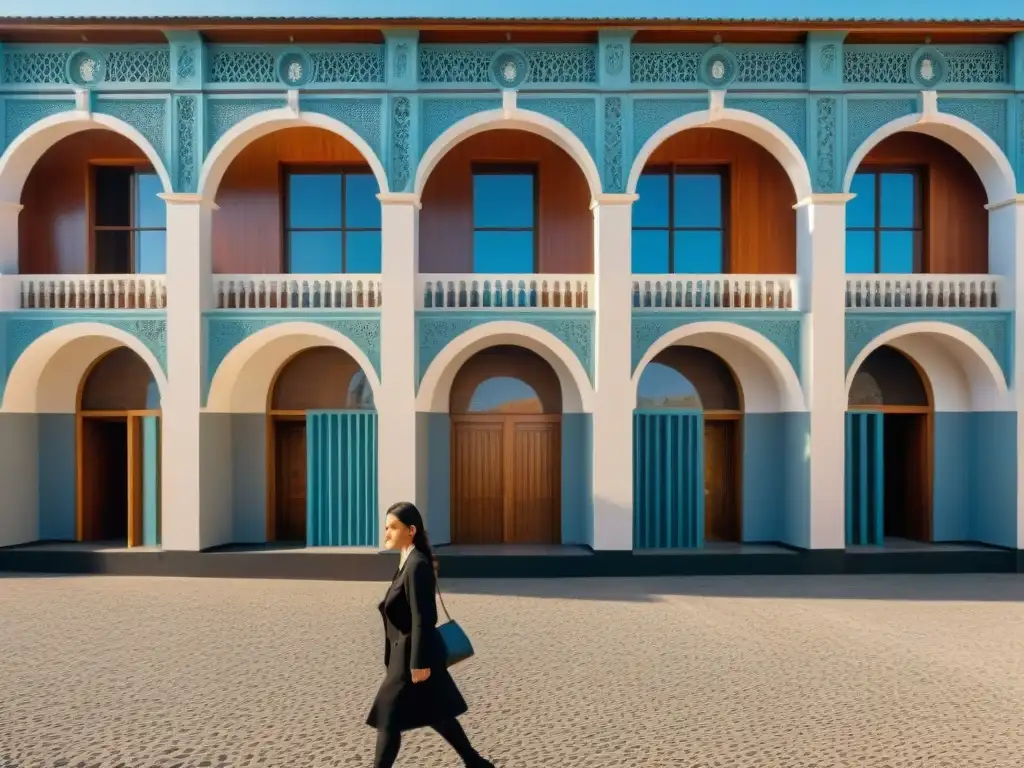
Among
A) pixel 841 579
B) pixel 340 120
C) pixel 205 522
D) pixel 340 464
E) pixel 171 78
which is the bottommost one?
pixel 841 579

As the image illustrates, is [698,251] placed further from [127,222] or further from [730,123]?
[127,222]

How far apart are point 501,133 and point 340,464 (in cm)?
591

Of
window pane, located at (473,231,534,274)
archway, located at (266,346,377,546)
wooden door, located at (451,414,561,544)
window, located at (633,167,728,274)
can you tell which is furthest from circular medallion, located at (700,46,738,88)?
archway, located at (266,346,377,546)

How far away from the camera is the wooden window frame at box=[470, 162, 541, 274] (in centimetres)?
1154

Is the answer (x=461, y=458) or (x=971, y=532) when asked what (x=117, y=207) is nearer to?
(x=461, y=458)

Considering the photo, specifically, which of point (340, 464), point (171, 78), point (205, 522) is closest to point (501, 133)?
point (171, 78)

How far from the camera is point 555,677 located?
5.95m

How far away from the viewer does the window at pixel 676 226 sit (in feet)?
38.2

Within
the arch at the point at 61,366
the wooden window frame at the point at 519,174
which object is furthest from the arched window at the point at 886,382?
the arch at the point at 61,366

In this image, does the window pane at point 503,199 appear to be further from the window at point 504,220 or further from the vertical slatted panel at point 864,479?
the vertical slatted panel at point 864,479

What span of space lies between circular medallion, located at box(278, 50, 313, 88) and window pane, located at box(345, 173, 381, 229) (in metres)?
1.70

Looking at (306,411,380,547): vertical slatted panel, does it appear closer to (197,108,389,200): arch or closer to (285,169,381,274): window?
(285,169,381,274): window

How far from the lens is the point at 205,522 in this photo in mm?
10312

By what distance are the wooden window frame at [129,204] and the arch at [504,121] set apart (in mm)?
4702
